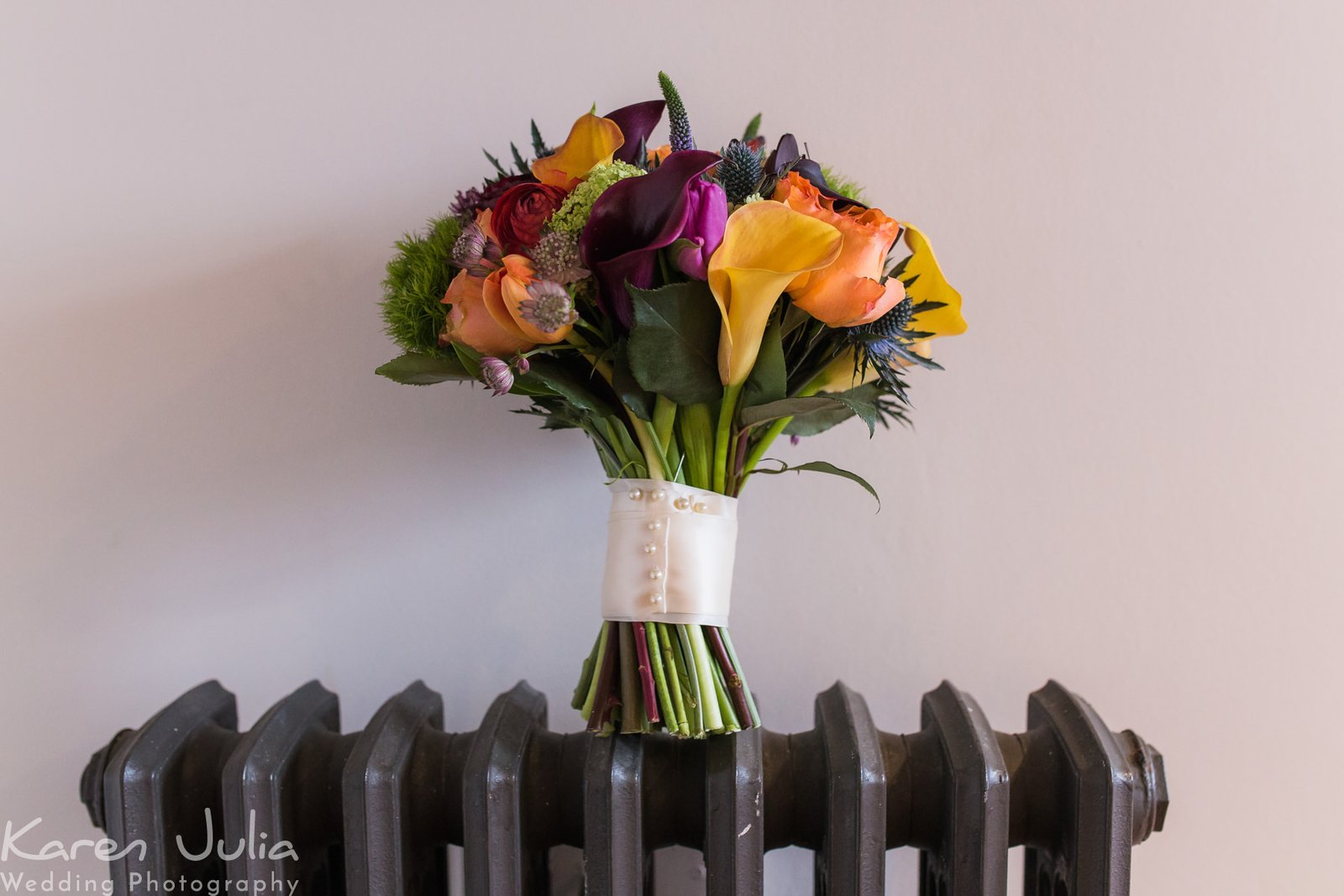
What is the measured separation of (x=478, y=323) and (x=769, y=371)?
205 millimetres

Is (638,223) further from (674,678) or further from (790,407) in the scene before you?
(674,678)

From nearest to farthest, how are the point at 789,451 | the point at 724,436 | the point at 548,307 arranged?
the point at 548,307 → the point at 724,436 → the point at 789,451

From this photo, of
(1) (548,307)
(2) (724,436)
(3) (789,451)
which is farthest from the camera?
(3) (789,451)

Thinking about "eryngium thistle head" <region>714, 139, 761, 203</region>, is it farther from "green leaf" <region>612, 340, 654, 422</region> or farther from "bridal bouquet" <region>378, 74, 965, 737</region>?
"green leaf" <region>612, 340, 654, 422</region>

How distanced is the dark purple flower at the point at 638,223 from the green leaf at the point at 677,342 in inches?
0.7

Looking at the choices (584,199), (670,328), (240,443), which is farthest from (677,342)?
(240,443)

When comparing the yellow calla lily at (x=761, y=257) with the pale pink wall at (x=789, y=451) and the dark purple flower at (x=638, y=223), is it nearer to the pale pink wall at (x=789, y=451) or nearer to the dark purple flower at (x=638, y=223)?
the dark purple flower at (x=638, y=223)

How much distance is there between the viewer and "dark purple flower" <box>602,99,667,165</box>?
2.02ft

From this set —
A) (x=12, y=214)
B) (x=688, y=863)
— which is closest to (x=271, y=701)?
(x=688, y=863)

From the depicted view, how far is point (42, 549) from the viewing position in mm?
824

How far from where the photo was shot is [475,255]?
1.80 feet

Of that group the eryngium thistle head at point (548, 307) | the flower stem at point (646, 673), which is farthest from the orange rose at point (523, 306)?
the flower stem at point (646, 673)

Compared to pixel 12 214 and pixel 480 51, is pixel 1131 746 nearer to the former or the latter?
pixel 480 51

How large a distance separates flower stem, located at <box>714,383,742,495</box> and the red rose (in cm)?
17
